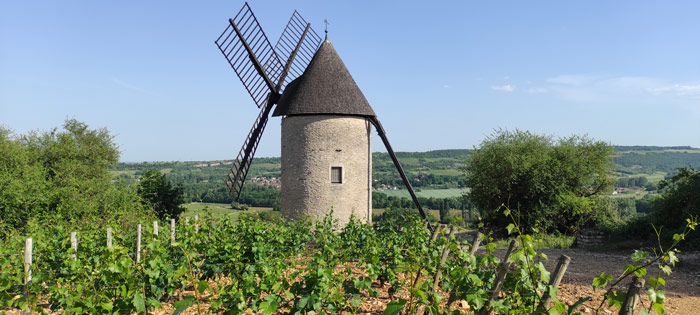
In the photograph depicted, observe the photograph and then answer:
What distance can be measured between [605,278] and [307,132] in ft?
33.0

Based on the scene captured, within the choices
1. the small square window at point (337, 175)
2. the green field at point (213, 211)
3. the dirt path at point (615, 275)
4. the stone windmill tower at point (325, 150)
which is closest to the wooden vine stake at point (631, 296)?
the dirt path at point (615, 275)

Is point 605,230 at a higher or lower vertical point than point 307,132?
lower

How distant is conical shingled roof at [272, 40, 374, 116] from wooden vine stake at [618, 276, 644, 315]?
390 inches

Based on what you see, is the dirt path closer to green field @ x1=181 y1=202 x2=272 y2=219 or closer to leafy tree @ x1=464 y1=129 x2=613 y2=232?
leafy tree @ x1=464 y1=129 x2=613 y2=232

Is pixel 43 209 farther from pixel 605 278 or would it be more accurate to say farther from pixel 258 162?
pixel 258 162

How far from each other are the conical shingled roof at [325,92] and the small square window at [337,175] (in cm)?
156

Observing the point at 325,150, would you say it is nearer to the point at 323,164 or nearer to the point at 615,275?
the point at 323,164

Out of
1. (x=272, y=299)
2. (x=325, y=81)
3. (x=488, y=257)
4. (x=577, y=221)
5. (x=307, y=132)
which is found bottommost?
(x=577, y=221)

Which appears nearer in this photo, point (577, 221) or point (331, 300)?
point (331, 300)

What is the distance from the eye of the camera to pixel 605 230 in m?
16.8

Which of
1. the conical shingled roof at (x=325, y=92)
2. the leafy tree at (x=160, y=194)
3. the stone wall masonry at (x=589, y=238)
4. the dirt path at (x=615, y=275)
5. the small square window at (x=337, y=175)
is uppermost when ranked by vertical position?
the conical shingled roof at (x=325, y=92)

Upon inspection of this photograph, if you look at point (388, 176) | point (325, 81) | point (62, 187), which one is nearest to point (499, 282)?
point (325, 81)

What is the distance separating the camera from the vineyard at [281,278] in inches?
151

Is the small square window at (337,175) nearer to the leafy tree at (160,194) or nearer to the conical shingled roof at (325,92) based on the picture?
the conical shingled roof at (325,92)
